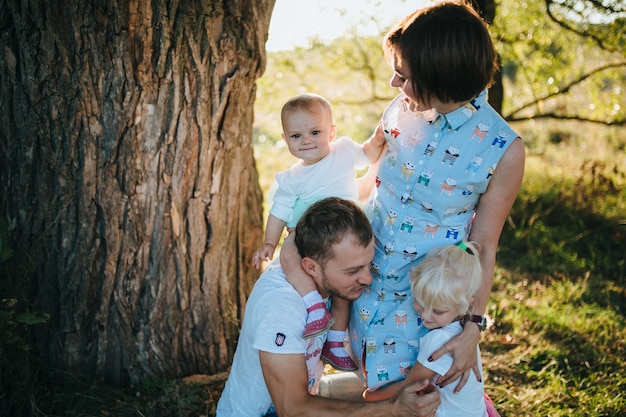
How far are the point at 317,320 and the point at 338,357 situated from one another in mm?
363

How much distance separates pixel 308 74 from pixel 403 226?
4.88m

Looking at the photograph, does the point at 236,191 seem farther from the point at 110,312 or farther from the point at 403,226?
the point at 403,226

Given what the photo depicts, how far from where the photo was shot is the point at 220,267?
3.31 m

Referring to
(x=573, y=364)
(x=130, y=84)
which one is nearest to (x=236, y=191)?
(x=130, y=84)

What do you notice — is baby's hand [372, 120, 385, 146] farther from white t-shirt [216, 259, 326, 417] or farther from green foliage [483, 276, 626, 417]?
green foliage [483, 276, 626, 417]

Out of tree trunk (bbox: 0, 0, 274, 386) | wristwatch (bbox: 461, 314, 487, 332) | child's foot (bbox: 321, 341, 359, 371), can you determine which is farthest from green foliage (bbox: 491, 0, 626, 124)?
child's foot (bbox: 321, 341, 359, 371)

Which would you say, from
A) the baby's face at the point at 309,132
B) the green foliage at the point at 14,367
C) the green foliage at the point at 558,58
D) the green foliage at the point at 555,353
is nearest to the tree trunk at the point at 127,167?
the green foliage at the point at 14,367

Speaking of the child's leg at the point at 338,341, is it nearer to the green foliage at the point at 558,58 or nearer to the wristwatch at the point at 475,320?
the wristwatch at the point at 475,320

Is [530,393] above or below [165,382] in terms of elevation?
below

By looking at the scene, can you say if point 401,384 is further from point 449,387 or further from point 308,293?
point 308,293

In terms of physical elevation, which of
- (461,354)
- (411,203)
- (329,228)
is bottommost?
(461,354)

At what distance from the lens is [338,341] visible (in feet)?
8.95

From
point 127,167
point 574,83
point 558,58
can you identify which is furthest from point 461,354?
point 558,58

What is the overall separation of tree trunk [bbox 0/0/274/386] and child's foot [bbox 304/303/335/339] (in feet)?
3.13
